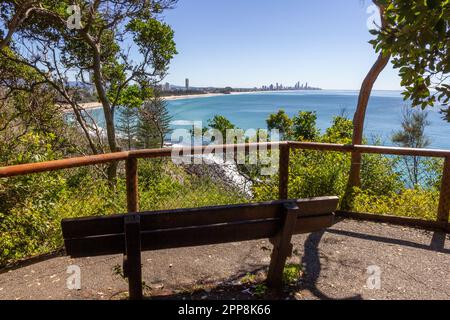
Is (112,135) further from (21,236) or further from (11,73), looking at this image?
(21,236)

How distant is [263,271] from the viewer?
330cm

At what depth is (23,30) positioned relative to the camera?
441 inches

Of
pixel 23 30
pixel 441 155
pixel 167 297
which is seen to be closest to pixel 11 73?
pixel 23 30

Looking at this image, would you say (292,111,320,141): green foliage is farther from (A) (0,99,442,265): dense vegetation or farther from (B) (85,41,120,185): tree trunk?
(A) (0,99,442,265): dense vegetation

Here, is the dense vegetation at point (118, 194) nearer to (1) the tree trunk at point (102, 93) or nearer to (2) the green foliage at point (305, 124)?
(1) the tree trunk at point (102, 93)

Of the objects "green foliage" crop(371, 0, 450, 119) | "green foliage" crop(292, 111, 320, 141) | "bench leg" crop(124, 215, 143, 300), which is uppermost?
"green foliage" crop(371, 0, 450, 119)

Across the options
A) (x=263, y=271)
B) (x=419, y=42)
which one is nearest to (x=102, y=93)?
(x=263, y=271)

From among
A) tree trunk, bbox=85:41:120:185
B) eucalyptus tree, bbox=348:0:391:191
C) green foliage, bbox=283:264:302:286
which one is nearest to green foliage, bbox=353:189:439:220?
eucalyptus tree, bbox=348:0:391:191

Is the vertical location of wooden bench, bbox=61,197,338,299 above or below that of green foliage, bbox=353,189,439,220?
above

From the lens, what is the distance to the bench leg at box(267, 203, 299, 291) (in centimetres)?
253

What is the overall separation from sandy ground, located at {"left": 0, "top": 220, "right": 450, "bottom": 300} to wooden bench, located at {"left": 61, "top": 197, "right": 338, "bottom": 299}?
603 mm
